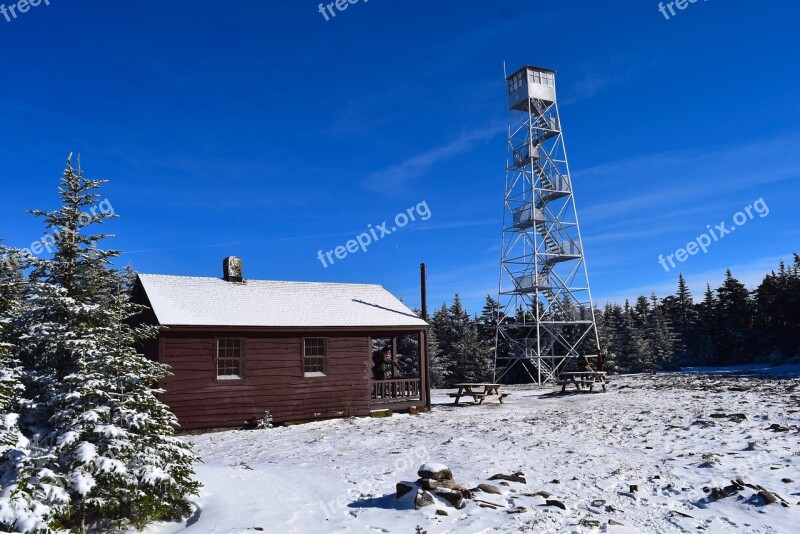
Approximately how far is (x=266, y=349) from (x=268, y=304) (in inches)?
71.7

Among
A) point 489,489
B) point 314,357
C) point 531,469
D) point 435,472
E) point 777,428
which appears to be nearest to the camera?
point 489,489

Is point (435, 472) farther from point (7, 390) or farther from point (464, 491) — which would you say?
point (7, 390)

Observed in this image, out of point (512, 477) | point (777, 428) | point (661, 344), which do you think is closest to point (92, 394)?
point (512, 477)

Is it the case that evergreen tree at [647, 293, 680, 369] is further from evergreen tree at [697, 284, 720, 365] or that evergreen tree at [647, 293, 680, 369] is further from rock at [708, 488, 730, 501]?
rock at [708, 488, 730, 501]

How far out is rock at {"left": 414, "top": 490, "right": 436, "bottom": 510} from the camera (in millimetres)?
8031

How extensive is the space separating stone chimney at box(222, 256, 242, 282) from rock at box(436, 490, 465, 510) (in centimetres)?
1393

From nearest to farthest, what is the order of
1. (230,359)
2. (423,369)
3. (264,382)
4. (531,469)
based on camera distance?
(531,469)
(230,359)
(264,382)
(423,369)

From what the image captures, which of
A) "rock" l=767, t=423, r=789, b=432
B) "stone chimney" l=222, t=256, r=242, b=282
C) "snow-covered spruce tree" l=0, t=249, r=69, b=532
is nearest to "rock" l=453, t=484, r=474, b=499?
"snow-covered spruce tree" l=0, t=249, r=69, b=532

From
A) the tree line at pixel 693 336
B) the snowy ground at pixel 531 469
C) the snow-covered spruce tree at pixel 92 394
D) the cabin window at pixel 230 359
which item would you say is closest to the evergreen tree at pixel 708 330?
the tree line at pixel 693 336

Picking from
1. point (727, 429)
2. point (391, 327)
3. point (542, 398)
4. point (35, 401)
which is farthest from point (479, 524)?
point (542, 398)

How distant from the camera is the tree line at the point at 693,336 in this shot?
46062 mm

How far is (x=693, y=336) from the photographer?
60.7 meters

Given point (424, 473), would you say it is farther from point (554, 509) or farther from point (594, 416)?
point (594, 416)

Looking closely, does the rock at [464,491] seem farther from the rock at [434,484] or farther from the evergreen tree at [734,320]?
the evergreen tree at [734,320]
